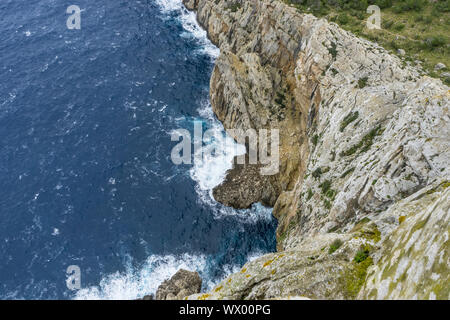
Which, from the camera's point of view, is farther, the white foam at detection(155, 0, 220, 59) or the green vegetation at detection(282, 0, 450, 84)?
the white foam at detection(155, 0, 220, 59)

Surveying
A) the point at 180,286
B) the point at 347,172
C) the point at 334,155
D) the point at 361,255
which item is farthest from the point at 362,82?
the point at 180,286

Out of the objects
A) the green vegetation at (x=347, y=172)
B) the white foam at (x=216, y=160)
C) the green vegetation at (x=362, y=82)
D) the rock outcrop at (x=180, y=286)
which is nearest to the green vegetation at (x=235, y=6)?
the white foam at (x=216, y=160)

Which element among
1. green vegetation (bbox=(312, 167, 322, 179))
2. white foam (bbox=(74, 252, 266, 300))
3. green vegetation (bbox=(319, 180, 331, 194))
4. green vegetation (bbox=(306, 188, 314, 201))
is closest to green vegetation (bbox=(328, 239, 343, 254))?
green vegetation (bbox=(319, 180, 331, 194))

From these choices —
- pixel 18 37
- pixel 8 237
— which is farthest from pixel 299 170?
pixel 18 37

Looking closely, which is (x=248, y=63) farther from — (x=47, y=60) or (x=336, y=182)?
(x=47, y=60)

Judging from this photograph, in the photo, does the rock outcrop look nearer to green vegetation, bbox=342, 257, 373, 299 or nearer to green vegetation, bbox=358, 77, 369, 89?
green vegetation, bbox=342, 257, 373, 299

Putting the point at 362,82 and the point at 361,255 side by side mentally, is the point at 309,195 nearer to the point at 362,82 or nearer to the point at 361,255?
the point at 362,82
